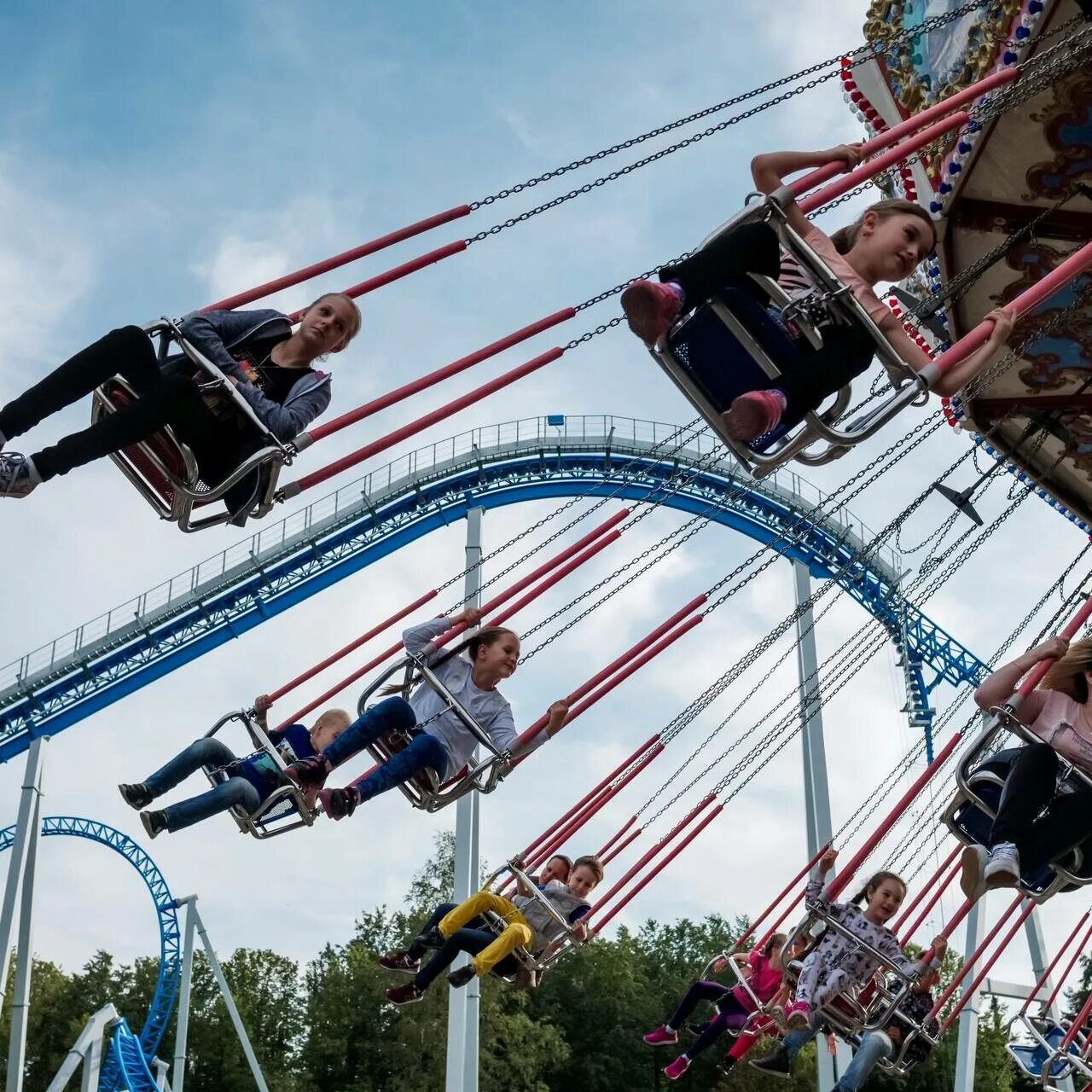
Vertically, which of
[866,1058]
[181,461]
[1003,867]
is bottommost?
[866,1058]

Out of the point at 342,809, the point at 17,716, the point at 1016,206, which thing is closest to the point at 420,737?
the point at 342,809

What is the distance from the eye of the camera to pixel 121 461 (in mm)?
3520

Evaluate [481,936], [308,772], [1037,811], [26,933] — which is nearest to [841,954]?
[481,936]

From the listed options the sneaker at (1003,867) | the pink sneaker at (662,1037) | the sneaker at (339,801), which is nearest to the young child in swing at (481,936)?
the sneaker at (339,801)

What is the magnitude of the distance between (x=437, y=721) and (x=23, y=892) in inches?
279

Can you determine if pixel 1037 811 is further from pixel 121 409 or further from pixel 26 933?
pixel 26 933

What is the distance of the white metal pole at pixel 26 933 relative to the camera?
10250mm

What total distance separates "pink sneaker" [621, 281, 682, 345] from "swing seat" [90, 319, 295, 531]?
0.84 metres

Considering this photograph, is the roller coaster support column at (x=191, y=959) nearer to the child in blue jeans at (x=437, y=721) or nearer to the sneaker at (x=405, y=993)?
the sneaker at (x=405, y=993)

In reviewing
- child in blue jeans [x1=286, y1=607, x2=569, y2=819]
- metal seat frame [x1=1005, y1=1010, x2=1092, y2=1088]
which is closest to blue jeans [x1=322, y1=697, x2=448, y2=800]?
child in blue jeans [x1=286, y1=607, x2=569, y2=819]

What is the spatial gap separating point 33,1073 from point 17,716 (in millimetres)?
12835

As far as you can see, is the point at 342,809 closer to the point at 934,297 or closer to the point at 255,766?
the point at 255,766

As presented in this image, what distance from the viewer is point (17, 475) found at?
328 centimetres

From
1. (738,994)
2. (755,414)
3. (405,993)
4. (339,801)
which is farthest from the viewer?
(738,994)
